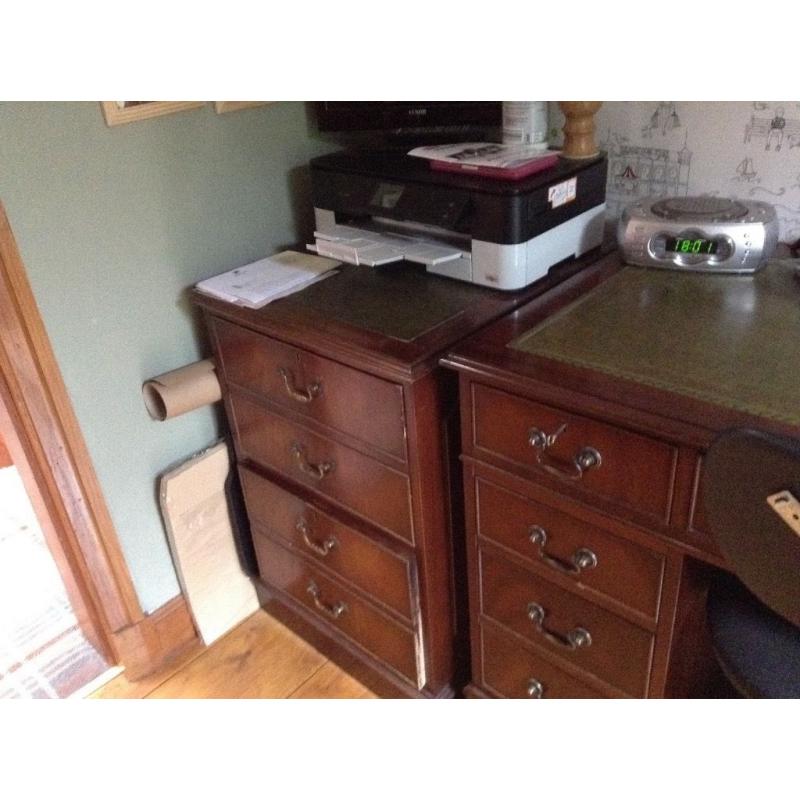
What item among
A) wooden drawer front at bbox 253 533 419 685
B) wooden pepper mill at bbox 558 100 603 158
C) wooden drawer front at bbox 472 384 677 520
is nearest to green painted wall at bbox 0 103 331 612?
wooden drawer front at bbox 253 533 419 685

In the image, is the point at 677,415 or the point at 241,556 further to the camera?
the point at 241,556

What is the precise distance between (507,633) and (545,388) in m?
0.52

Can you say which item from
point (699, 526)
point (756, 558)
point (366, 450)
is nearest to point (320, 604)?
point (366, 450)

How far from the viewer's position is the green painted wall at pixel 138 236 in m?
1.23

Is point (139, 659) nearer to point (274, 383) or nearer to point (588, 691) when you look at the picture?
point (274, 383)

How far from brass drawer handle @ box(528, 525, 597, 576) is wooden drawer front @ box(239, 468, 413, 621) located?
0.25 m

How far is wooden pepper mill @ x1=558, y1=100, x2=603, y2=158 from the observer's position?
1267 mm

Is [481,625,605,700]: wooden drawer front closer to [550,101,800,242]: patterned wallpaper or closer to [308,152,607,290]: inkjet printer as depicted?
[308,152,607,290]: inkjet printer

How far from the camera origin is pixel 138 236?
137 cm

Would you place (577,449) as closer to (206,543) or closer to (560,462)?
(560,462)

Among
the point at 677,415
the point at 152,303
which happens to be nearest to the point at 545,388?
the point at 677,415

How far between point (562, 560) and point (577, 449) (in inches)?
8.3

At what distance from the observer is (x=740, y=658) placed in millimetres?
915

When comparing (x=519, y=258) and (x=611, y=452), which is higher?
(x=519, y=258)
